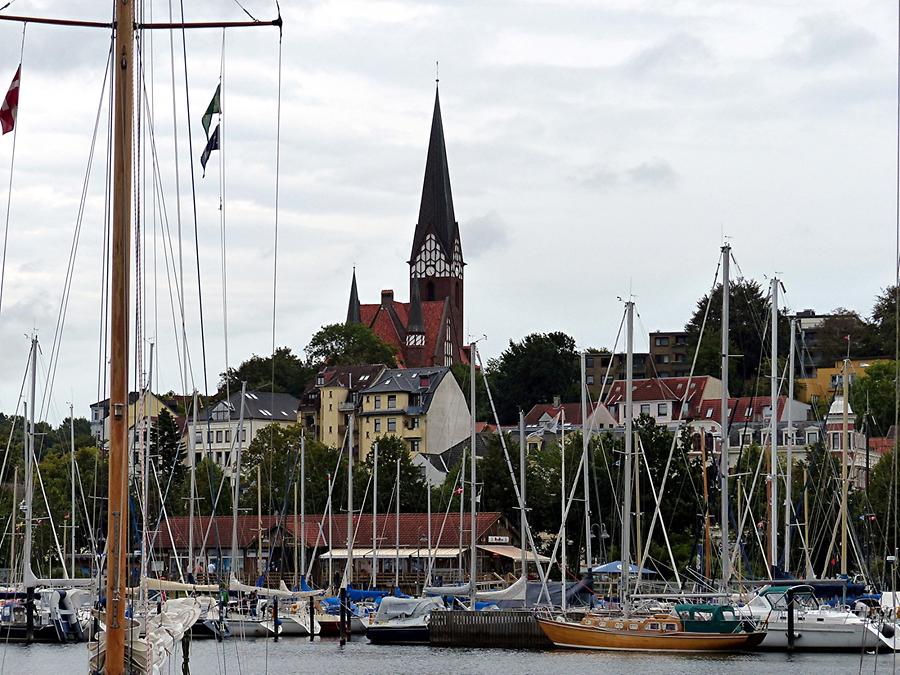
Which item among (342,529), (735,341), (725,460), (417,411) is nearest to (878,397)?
(735,341)

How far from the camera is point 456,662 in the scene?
A: 189 feet

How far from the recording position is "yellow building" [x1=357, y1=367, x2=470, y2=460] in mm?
180375

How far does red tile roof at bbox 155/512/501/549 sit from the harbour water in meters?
35.5

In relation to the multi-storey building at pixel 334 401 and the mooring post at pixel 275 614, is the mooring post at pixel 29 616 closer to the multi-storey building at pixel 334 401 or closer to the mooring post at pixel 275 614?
the mooring post at pixel 275 614

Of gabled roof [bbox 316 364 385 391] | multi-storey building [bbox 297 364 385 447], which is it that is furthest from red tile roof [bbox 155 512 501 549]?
gabled roof [bbox 316 364 385 391]

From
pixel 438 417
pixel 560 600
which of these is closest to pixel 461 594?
pixel 560 600

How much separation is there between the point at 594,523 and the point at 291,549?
2779 cm

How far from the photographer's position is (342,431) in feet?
620

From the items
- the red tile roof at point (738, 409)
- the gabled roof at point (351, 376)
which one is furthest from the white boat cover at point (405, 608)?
the gabled roof at point (351, 376)

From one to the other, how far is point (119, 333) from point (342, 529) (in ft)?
279

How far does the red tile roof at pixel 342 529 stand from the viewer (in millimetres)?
100688

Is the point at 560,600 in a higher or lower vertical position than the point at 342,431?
lower

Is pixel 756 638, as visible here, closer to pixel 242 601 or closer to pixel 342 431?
pixel 242 601

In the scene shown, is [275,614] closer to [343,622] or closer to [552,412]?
[343,622]
